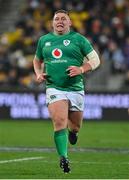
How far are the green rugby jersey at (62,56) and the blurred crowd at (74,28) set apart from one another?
14037 millimetres

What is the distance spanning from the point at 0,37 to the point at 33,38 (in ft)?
5.24

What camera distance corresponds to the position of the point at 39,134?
829 inches

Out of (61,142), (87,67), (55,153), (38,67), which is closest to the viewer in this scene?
(61,142)

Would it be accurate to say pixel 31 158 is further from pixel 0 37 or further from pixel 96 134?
pixel 0 37

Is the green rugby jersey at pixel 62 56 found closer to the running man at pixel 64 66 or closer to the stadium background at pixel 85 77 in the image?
the running man at pixel 64 66

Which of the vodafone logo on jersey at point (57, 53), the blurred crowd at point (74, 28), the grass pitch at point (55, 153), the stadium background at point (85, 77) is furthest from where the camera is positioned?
the blurred crowd at point (74, 28)

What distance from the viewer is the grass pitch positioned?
11695 mm

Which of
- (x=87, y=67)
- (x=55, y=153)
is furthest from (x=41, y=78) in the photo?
(x=55, y=153)

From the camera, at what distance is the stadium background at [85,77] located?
19.2 meters

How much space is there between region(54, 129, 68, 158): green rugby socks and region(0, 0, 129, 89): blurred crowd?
14.5 meters

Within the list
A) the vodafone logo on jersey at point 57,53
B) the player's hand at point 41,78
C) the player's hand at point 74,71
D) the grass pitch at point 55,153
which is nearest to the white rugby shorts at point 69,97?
the player's hand at point 41,78

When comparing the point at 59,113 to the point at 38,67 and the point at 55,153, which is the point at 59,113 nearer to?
the point at 38,67

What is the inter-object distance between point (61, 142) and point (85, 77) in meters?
A: 15.4

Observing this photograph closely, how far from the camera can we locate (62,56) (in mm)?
12266
